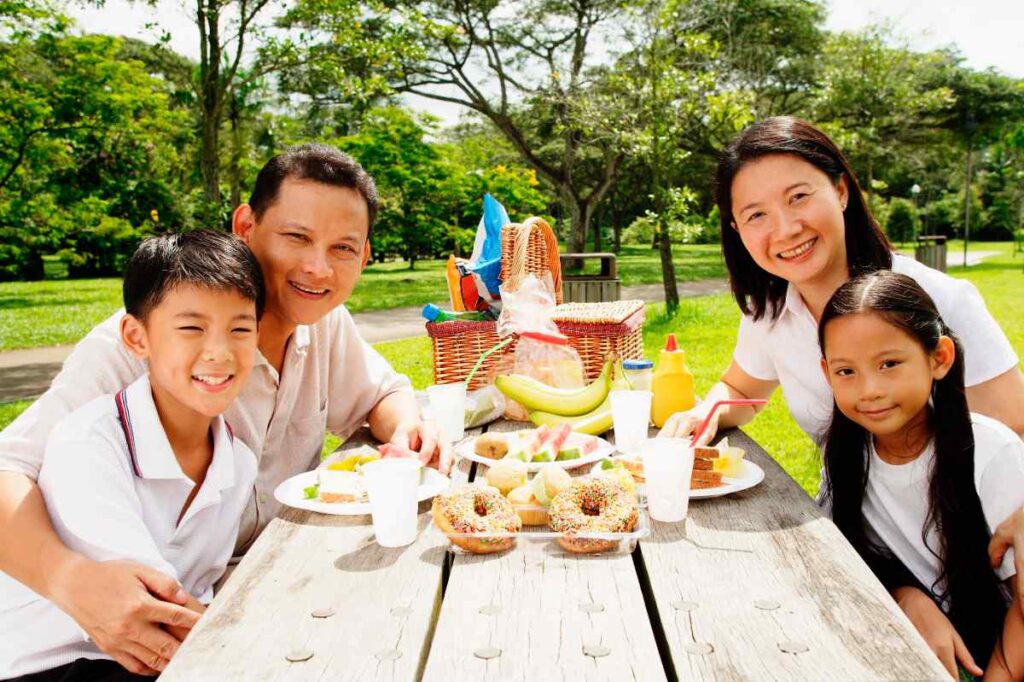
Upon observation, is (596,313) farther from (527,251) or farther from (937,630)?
(937,630)

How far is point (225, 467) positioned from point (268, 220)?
2.74 feet

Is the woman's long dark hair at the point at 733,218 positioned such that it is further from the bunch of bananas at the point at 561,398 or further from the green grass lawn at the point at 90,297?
the green grass lawn at the point at 90,297

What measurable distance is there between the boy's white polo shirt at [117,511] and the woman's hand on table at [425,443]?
0.61 metres

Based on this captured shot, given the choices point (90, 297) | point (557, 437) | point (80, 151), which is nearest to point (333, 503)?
point (557, 437)

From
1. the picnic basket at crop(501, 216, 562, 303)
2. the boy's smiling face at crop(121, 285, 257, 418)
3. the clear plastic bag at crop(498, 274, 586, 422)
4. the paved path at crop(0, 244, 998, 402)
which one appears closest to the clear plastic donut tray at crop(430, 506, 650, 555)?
the boy's smiling face at crop(121, 285, 257, 418)

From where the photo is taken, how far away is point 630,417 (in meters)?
2.66

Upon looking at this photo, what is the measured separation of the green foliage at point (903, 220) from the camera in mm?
46125

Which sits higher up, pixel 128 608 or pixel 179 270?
pixel 179 270

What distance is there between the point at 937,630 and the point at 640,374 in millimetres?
1368

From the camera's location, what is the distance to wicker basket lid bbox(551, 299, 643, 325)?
350 centimetres

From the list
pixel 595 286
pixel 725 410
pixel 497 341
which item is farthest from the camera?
pixel 595 286

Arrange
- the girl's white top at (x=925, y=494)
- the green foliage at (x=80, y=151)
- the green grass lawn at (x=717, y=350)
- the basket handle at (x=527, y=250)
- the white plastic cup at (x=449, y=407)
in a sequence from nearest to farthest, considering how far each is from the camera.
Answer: the girl's white top at (x=925, y=494)
the white plastic cup at (x=449, y=407)
the basket handle at (x=527, y=250)
the green grass lawn at (x=717, y=350)
the green foliage at (x=80, y=151)

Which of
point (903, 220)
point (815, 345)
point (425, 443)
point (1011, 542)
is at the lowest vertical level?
point (1011, 542)

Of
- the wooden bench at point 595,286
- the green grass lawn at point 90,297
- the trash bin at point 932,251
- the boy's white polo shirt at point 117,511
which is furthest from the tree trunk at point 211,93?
the trash bin at point 932,251
